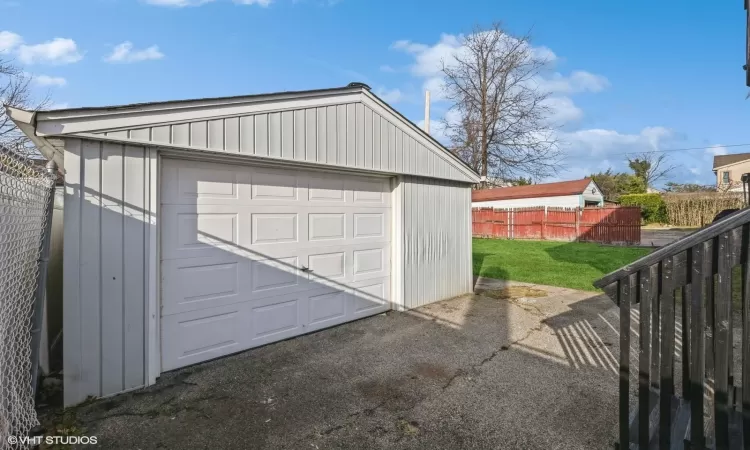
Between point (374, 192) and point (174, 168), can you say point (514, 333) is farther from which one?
point (174, 168)

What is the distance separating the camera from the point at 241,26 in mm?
7812

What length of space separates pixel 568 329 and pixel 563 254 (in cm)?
813

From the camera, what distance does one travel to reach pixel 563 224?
659 inches

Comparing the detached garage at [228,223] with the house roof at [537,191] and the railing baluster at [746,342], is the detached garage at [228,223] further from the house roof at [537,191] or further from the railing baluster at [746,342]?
the house roof at [537,191]

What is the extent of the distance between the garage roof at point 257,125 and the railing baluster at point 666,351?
350cm

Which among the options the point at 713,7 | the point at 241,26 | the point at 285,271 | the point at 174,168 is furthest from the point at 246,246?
the point at 713,7

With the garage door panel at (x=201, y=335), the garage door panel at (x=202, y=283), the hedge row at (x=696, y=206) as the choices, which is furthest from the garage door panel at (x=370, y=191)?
the hedge row at (x=696, y=206)

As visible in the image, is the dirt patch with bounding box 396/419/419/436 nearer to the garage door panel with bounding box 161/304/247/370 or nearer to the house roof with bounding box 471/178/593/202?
the garage door panel with bounding box 161/304/247/370

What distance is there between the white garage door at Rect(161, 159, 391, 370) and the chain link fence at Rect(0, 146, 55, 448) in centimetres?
86

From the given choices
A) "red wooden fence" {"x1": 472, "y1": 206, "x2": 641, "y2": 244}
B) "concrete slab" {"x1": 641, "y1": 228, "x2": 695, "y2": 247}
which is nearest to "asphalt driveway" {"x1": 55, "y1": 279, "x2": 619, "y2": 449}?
"concrete slab" {"x1": 641, "y1": 228, "x2": 695, "y2": 247}

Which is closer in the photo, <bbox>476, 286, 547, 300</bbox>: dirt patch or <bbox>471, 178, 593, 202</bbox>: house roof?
<bbox>476, 286, 547, 300</bbox>: dirt patch

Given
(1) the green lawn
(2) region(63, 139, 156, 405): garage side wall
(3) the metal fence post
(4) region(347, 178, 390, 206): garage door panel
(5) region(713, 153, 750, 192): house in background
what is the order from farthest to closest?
(5) region(713, 153, 750, 192): house in background → (1) the green lawn → (4) region(347, 178, 390, 206): garage door panel → (2) region(63, 139, 156, 405): garage side wall → (3) the metal fence post

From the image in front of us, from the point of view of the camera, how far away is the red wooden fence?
47.8ft

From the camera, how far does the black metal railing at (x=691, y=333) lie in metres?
1.54
